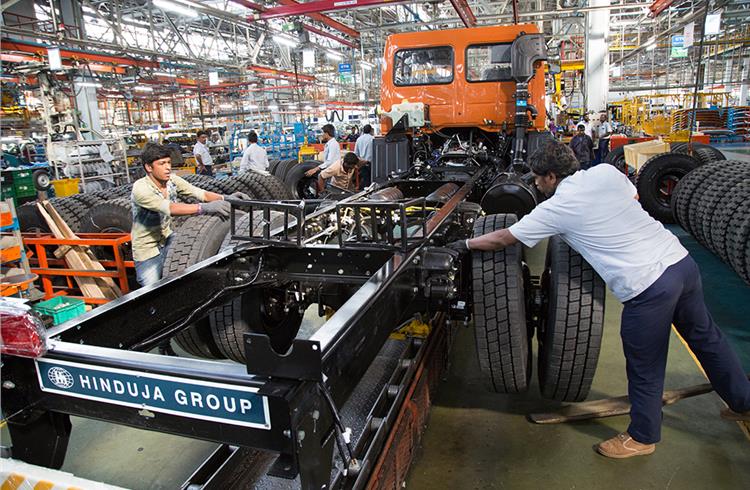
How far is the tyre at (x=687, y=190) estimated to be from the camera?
5.93 metres

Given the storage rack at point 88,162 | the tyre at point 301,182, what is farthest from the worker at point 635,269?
the storage rack at point 88,162

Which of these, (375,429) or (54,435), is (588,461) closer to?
(375,429)

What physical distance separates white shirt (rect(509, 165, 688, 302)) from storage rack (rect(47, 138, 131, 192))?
10.0 meters

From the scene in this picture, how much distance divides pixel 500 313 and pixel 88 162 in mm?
11068

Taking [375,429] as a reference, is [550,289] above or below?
above

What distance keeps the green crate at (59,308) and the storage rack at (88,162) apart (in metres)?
6.20

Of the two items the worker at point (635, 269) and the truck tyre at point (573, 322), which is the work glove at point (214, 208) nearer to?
the worker at point (635, 269)

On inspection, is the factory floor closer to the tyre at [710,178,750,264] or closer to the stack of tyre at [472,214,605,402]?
the stack of tyre at [472,214,605,402]

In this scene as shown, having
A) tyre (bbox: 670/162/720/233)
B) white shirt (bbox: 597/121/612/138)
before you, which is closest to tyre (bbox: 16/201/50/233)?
tyre (bbox: 670/162/720/233)

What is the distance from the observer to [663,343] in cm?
260

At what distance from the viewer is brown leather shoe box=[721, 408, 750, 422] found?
9.37 ft

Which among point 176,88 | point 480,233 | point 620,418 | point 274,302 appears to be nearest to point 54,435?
point 274,302

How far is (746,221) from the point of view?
4227mm

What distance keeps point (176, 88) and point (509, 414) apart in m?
28.2
